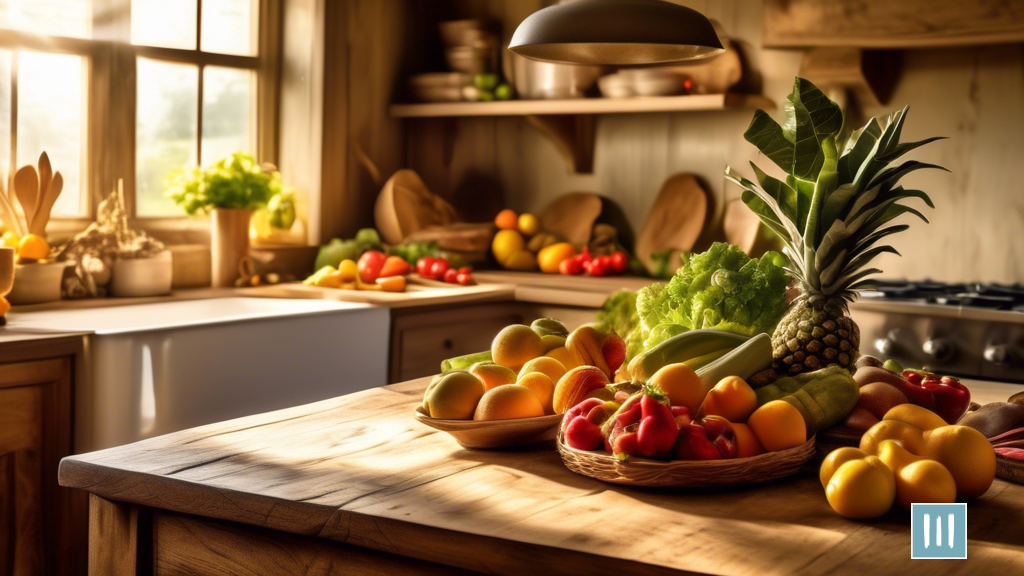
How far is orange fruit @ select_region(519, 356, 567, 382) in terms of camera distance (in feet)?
5.47

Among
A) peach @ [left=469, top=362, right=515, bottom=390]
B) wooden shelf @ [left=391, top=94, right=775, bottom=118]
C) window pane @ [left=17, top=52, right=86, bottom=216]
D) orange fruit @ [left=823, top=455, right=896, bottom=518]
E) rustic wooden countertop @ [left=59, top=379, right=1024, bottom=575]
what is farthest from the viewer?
wooden shelf @ [left=391, top=94, right=775, bottom=118]

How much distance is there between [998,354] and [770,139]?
5.15 ft

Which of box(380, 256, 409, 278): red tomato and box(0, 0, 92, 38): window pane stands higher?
box(0, 0, 92, 38): window pane

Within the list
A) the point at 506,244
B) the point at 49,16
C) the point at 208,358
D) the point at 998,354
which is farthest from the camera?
→ the point at 506,244

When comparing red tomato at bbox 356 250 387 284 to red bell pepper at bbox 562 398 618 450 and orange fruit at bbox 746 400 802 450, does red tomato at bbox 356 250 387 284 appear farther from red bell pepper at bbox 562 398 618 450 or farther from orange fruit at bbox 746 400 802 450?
orange fruit at bbox 746 400 802 450

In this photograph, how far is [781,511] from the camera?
1.28 metres

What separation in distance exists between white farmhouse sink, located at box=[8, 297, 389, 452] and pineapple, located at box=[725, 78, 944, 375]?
1599 millimetres

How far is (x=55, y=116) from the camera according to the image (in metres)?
3.43

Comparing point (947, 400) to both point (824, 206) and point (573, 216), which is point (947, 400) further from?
point (573, 216)

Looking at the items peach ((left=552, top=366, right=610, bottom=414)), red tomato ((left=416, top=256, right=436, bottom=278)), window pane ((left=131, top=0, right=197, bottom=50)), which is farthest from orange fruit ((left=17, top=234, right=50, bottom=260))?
peach ((left=552, top=366, right=610, bottom=414))

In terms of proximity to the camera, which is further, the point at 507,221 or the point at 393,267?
the point at 507,221

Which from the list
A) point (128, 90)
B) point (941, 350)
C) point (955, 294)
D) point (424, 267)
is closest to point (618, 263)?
point (424, 267)

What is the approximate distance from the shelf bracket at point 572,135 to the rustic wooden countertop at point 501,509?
2888 mm

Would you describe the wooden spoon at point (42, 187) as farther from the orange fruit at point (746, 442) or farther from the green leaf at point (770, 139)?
the orange fruit at point (746, 442)
